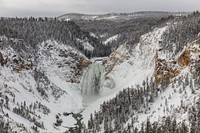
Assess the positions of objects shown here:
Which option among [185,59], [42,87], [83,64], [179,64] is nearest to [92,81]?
[83,64]

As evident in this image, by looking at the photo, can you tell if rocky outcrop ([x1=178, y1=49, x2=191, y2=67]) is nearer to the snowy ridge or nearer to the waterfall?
the snowy ridge

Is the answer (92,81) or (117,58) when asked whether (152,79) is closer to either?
(117,58)

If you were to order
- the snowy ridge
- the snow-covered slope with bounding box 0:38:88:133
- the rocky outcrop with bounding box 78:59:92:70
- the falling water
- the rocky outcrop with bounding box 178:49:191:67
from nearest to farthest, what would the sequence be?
1. the snow-covered slope with bounding box 0:38:88:133
2. the rocky outcrop with bounding box 178:49:191:67
3. the snowy ridge
4. the falling water
5. the rocky outcrop with bounding box 78:59:92:70


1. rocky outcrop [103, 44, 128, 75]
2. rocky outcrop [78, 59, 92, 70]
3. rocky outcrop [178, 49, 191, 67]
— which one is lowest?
rocky outcrop [78, 59, 92, 70]

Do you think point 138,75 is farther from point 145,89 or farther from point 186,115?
point 186,115

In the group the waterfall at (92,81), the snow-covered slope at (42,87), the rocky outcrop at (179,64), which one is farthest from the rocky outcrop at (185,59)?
the waterfall at (92,81)

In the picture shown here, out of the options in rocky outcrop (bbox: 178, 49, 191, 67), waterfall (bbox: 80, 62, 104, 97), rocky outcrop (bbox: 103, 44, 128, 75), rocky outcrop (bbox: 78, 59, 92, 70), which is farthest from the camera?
rocky outcrop (bbox: 78, 59, 92, 70)

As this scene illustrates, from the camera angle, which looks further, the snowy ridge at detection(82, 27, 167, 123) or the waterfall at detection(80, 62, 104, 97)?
the waterfall at detection(80, 62, 104, 97)

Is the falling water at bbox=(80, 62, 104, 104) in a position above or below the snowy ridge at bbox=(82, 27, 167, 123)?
below

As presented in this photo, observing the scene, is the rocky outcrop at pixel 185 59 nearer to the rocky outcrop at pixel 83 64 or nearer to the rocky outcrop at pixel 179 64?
the rocky outcrop at pixel 179 64

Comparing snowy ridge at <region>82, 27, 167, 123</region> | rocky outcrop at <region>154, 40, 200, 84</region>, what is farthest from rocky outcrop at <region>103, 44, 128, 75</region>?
rocky outcrop at <region>154, 40, 200, 84</region>
